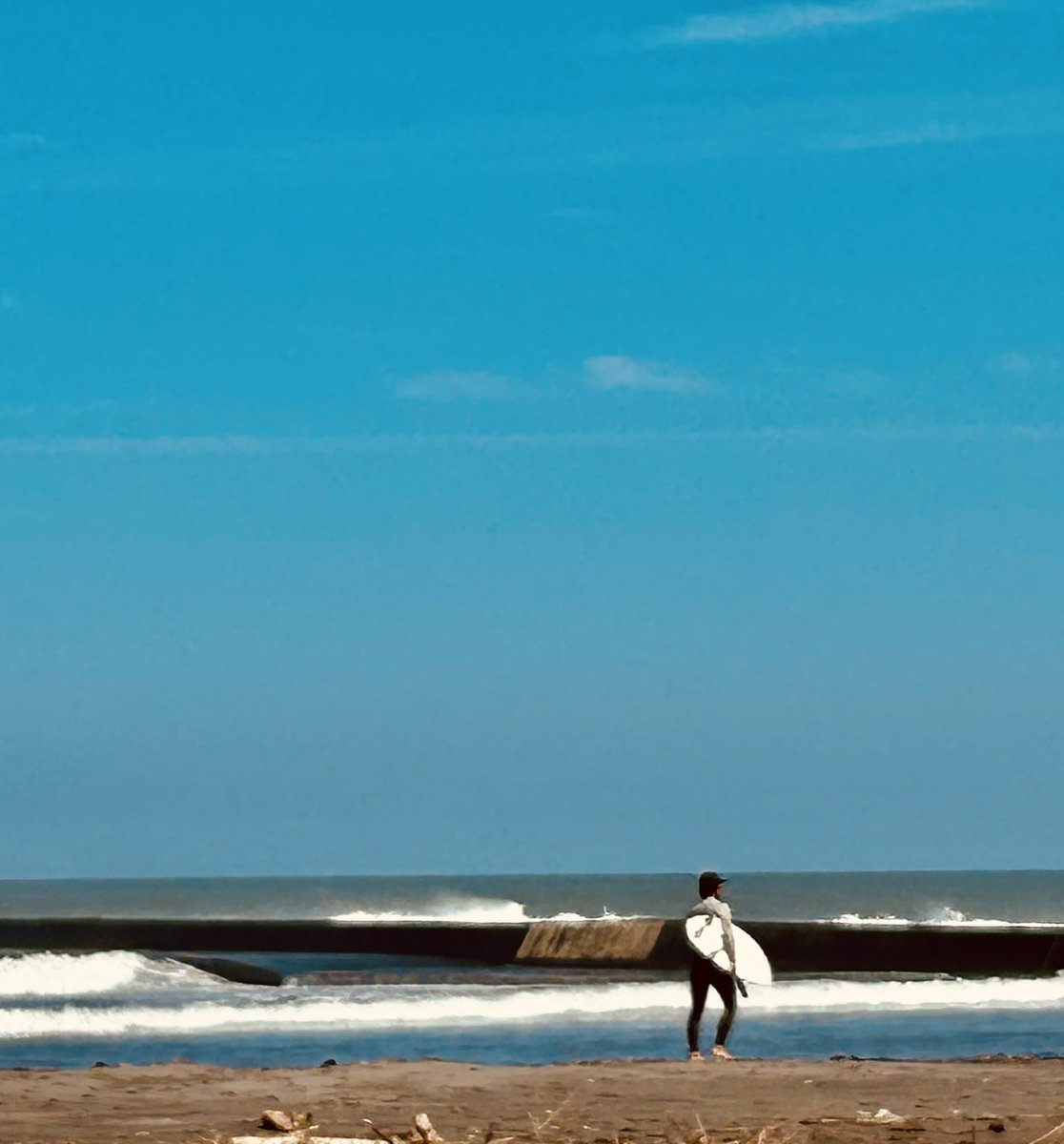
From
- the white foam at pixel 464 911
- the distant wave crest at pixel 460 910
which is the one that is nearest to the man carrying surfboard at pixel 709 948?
the white foam at pixel 464 911

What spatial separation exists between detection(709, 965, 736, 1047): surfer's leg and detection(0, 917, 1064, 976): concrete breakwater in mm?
14155

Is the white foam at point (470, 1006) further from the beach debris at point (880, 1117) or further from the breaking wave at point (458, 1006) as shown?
the beach debris at point (880, 1117)

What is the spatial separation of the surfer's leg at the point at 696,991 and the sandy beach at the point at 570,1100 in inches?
17.8

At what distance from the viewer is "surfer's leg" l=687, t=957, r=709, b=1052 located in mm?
16109

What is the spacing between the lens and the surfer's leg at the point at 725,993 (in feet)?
52.6

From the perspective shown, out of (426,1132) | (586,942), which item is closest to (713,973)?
(426,1132)

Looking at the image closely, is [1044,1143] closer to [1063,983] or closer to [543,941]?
[1063,983]

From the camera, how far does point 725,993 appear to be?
16172 millimetres

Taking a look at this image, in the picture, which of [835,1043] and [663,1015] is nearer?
[835,1043]

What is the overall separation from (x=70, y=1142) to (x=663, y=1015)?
1355 centimetres

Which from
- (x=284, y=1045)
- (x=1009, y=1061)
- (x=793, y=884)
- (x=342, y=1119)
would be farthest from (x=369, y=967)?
(x=793, y=884)

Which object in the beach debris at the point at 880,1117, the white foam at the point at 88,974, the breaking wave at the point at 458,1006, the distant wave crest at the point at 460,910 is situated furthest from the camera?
the distant wave crest at the point at 460,910

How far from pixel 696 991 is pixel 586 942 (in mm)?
21059

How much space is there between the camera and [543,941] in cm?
3825
